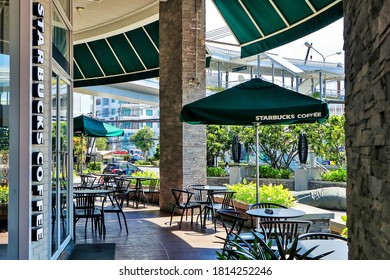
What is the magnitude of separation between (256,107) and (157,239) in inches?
114

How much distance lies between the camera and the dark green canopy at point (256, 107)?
5270mm

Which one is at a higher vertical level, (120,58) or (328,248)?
(120,58)

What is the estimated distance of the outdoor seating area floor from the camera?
5.91 m

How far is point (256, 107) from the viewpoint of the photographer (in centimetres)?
542

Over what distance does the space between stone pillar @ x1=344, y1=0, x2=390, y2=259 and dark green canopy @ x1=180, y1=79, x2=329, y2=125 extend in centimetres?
230

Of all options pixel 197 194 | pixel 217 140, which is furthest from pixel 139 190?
pixel 217 140

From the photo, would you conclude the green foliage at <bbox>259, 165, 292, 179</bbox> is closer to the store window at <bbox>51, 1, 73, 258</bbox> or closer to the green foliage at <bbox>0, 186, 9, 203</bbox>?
the store window at <bbox>51, 1, 73, 258</bbox>

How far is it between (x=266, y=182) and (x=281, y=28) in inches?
300

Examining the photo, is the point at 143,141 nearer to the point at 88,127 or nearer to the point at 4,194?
the point at 88,127

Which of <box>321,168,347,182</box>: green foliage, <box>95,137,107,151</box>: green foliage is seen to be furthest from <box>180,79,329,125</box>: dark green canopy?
<box>95,137,107,151</box>: green foliage

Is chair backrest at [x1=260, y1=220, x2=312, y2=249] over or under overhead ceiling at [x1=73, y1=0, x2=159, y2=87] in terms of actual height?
under

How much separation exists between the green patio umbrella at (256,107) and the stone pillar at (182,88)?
3.62 metres

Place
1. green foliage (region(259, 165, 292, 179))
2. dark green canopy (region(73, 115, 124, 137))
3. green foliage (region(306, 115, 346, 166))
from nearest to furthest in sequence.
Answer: dark green canopy (region(73, 115, 124, 137)) → green foliage (region(259, 165, 292, 179)) → green foliage (region(306, 115, 346, 166))
